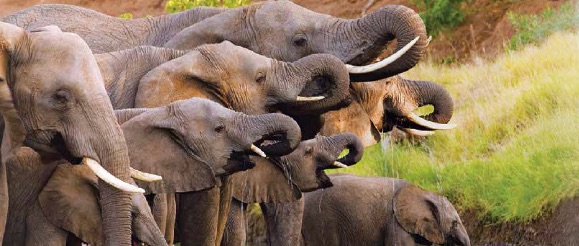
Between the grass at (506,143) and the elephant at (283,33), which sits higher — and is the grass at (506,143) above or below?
below

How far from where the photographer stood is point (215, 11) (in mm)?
14445

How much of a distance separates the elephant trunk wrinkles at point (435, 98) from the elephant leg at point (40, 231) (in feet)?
15.6

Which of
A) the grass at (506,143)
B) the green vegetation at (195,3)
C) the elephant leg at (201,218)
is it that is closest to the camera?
the elephant leg at (201,218)

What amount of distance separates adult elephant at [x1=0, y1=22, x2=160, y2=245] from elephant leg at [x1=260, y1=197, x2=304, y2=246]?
4216 mm

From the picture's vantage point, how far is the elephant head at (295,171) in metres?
12.7

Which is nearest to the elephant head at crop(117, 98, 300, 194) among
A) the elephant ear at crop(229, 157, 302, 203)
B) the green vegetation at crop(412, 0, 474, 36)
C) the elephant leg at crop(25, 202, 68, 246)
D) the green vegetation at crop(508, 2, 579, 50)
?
the elephant leg at crop(25, 202, 68, 246)

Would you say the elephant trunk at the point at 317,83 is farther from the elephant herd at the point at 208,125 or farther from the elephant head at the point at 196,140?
the elephant head at the point at 196,140

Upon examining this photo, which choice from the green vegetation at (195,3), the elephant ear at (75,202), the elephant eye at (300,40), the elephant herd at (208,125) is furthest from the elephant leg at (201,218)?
the green vegetation at (195,3)

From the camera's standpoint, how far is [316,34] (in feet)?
44.9

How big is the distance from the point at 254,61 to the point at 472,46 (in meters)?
12.0

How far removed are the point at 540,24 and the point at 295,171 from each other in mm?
9885

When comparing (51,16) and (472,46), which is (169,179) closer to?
(51,16)

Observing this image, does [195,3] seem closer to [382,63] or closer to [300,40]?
[300,40]

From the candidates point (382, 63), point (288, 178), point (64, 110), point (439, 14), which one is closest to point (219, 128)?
point (64, 110)
